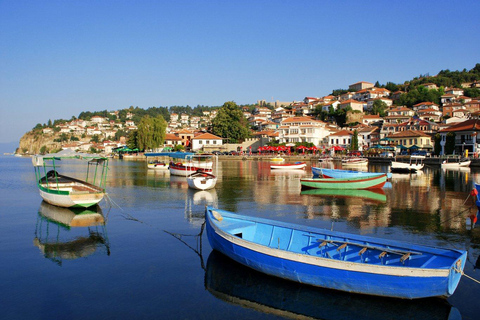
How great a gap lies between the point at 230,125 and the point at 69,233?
8072cm

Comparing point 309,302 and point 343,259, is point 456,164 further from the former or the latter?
point 309,302

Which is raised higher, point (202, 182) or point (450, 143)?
point (450, 143)

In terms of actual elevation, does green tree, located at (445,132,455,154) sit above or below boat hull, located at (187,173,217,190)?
above

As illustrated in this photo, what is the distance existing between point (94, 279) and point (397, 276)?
810 centimetres

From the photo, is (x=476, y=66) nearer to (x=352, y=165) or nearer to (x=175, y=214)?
(x=352, y=165)

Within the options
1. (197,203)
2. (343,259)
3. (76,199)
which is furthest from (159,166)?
(343,259)

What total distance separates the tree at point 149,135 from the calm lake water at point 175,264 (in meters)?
68.3

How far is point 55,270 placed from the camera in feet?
37.0

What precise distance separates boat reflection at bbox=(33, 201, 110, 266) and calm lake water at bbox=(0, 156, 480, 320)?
0.15 feet

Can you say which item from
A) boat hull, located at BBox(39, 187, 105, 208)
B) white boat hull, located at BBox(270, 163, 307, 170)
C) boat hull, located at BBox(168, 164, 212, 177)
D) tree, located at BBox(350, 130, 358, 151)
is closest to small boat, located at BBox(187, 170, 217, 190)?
boat hull, located at BBox(39, 187, 105, 208)

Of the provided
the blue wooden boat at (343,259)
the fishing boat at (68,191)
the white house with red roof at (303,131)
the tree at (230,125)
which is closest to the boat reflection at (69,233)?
the fishing boat at (68,191)

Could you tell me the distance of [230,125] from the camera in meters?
95.2

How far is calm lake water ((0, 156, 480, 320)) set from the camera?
8.84 meters

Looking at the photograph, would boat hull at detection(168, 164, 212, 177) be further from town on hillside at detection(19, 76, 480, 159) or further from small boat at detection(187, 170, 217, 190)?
town on hillside at detection(19, 76, 480, 159)
